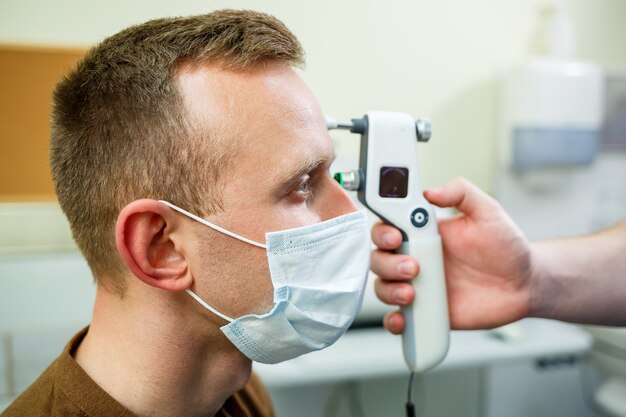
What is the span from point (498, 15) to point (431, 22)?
0.30m

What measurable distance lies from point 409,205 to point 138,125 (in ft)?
1.60

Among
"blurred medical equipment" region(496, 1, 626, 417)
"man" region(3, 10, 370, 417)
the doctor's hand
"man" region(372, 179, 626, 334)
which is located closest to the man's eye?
"man" region(3, 10, 370, 417)

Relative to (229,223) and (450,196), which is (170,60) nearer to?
(229,223)

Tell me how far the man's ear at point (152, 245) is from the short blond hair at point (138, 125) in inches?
1.2

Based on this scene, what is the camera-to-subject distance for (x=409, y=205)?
0.92m

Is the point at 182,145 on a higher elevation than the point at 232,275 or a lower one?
higher

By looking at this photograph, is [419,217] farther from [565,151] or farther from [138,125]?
[565,151]

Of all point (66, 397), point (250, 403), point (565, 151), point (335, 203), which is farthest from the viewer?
point (565, 151)

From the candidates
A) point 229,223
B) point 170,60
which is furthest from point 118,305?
point 170,60

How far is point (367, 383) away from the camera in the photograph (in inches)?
74.0

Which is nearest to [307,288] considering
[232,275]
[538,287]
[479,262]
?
[232,275]

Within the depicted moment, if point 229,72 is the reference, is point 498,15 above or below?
above

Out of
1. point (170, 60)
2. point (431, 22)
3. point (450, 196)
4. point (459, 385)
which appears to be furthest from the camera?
point (459, 385)

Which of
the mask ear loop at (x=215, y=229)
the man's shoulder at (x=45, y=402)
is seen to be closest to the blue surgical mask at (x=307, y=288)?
the mask ear loop at (x=215, y=229)
